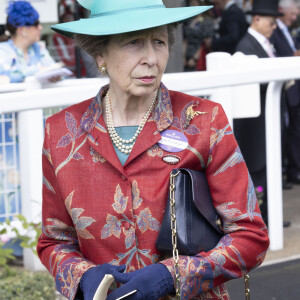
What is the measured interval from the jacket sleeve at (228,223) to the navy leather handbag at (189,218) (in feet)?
0.10

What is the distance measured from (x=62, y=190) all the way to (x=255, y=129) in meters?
4.40

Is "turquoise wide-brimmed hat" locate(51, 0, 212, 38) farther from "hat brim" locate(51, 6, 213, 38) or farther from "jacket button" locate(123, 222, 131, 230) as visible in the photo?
"jacket button" locate(123, 222, 131, 230)

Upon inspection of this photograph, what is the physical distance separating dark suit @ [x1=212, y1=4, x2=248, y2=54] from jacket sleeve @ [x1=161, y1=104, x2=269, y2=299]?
7.16 metres

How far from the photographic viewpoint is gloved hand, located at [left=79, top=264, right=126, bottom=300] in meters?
2.22

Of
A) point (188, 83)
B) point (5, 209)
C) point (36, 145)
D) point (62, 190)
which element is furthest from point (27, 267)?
point (62, 190)

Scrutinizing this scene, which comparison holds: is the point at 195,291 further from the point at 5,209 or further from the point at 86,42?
the point at 5,209

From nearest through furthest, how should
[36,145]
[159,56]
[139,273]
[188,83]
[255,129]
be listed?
1. [139,273]
2. [159,56]
3. [188,83]
4. [36,145]
5. [255,129]

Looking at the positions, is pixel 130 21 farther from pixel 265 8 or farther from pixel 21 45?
pixel 265 8

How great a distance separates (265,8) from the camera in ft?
26.0

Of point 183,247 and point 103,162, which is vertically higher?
point 103,162

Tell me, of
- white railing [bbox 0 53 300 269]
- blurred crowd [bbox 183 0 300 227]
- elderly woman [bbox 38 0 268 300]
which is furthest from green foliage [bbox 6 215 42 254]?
elderly woman [bbox 38 0 268 300]

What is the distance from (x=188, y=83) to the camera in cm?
453

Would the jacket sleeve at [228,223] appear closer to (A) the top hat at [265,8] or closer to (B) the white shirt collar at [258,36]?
(B) the white shirt collar at [258,36]

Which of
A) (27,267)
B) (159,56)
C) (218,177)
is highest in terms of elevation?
(159,56)
